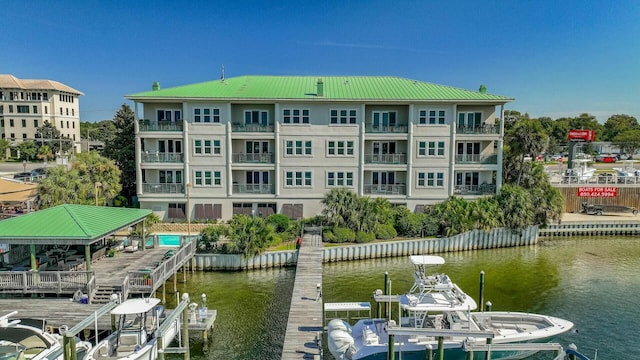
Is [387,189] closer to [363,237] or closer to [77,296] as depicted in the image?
[363,237]

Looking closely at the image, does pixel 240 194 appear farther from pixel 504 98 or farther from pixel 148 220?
pixel 504 98

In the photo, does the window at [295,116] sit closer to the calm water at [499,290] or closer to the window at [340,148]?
the window at [340,148]

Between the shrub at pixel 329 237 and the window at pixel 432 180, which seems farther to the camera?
the window at pixel 432 180

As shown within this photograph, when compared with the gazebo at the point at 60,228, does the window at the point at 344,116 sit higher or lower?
higher

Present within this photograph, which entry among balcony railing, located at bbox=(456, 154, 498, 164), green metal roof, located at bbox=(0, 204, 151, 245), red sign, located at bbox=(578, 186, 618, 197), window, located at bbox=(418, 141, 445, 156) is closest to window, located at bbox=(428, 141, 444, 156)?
window, located at bbox=(418, 141, 445, 156)

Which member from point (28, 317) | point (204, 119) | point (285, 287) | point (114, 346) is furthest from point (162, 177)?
point (114, 346)

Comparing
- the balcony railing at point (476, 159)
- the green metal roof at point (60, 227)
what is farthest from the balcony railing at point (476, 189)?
Answer: the green metal roof at point (60, 227)

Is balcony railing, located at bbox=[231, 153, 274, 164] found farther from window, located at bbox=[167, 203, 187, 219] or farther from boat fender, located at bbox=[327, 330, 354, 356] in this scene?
boat fender, located at bbox=[327, 330, 354, 356]
